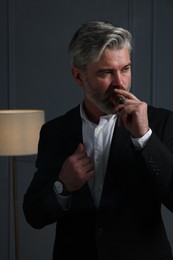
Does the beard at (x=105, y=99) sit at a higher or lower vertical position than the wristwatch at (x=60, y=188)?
higher

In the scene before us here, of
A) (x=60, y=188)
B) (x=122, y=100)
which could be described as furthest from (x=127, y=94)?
(x=60, y=188)

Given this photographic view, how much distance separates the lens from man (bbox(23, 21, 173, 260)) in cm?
146

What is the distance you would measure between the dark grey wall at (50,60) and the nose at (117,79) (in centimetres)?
143

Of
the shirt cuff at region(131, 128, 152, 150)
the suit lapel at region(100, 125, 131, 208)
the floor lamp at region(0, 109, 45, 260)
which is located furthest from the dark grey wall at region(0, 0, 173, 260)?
the shirt cuff at region(131, 128, 152, 150)

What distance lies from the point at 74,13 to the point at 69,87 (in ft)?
1.62

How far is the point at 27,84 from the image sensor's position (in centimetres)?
365

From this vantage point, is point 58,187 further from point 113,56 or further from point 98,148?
point 113,56

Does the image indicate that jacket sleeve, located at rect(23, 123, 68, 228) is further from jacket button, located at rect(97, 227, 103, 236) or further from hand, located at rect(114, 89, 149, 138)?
hand, located at rect(114, 89, 149, 138)

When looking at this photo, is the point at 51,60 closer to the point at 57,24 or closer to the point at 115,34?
the point at 57,24

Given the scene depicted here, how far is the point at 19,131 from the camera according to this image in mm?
2688

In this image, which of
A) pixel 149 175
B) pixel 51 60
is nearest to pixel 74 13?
pixel 51 60

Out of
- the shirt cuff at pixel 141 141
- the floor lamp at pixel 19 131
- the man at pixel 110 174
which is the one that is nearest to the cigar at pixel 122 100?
the man at pixel 110 174

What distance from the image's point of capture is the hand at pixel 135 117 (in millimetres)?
1421

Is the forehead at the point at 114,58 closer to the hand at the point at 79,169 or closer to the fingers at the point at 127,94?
the fingers at the point at 127,94
